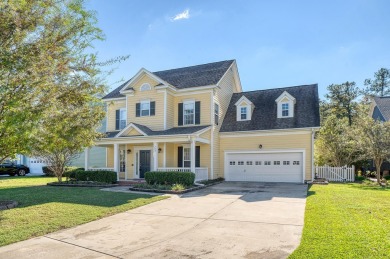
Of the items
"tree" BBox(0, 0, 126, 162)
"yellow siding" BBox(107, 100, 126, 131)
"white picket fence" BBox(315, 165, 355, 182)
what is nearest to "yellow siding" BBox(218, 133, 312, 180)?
"white picket fence" BBox(315, 165, 355, 182)

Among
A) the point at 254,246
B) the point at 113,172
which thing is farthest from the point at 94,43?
the point at 113,172

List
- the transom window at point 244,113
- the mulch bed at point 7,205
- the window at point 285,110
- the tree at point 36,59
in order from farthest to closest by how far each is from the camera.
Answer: the transom window at point 244,113 → the window at point 285,110 → the mulch bed at point 7,205 → the tree at point 36,59

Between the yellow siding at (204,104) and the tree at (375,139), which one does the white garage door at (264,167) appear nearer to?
the yellow siding at (204,104)

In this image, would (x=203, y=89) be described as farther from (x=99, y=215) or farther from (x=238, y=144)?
(x=99, y=215)

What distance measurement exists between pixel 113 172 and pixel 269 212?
11121mm

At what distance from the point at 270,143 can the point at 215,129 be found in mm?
3649

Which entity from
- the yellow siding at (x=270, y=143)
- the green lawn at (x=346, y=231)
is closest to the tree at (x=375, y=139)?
the yellow siding at (x=270, y=143)

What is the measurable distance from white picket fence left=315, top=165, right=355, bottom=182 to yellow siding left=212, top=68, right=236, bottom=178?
22.5ft

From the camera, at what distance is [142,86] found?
64.4 ft

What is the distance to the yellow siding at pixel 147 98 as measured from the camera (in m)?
19.0

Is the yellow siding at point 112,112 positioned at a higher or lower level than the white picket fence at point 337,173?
higher

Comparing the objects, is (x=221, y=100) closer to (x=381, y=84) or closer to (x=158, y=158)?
(x=158, y=158)

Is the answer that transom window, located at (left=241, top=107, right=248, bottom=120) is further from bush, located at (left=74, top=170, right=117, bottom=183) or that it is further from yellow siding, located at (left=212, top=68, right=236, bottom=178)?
bush, located at (left=74, top=170, right=117, bottom=183)

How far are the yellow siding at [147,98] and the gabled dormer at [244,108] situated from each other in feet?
17.7
